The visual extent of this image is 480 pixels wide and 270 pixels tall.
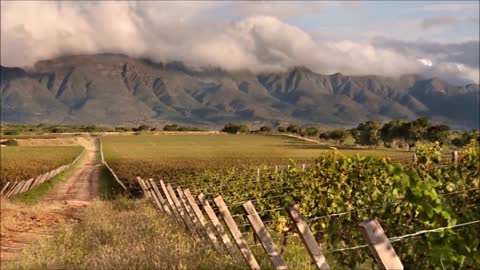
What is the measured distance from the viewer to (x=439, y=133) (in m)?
129

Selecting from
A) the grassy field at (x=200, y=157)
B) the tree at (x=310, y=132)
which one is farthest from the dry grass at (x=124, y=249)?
the tree at (x=310, y=132)

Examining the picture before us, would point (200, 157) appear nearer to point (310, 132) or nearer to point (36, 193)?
point (36, 193)

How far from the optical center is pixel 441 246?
5555mm

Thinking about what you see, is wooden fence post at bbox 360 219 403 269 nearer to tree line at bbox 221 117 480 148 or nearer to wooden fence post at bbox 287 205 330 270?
wooden fence post at bbox 287 205 330 270

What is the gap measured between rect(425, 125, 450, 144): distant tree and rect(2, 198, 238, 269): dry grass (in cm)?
11910

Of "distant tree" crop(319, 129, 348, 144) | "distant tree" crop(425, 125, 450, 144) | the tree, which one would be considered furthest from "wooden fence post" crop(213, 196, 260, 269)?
the tree

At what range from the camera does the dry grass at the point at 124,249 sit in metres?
10.0

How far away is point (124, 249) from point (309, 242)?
7.43m

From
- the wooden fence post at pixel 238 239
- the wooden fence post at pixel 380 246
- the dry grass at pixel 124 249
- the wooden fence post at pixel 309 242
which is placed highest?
the wooden fence post at pixel 380 246

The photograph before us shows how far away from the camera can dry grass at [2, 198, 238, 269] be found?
10.0 m

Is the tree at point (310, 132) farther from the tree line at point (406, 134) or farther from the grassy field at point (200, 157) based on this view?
the grassy field at point (200, 157)

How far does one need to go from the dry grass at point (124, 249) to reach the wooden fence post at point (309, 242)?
3884 millimetres

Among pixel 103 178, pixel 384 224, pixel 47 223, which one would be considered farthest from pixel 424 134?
pixel 384 224

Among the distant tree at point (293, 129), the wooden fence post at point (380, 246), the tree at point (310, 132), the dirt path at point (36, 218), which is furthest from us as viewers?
the distant tree at point (293, 129)
